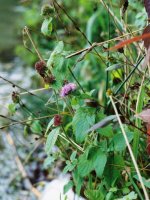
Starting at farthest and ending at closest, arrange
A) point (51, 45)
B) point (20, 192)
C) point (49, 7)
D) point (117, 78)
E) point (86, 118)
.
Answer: point (51, 45)
point (20, 192)
point (117, 78)
point (49, 7)
point (86, 118)

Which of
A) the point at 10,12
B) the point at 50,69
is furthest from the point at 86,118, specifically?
the point at 10,12

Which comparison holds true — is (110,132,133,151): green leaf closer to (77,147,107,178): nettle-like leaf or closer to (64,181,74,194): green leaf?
(77,147,107,178): nettle-like leaf

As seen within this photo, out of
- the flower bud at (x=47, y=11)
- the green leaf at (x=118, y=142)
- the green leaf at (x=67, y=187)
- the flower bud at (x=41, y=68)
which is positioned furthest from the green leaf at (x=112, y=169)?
the flower bud at (x=47, y=11)

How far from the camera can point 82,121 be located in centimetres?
98

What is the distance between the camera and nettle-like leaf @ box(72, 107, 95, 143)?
954 mm

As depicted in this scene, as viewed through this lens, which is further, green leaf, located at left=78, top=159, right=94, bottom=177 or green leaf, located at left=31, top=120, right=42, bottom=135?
green leaf, located at left=31, top=120, right=42, bottom=135

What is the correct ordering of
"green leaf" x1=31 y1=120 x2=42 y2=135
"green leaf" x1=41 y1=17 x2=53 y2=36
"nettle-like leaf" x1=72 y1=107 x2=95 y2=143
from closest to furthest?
"nettle-like leaf" x1=72 y1=107 x2=95 y2=143, "green leaf" x1=41 y1=17 x2=53 y2=36, "green leaf" x1=31 y1=120 x2=42 y2=135

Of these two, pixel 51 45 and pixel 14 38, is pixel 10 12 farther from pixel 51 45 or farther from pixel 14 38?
pixel 51 45

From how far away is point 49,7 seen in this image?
108 cm

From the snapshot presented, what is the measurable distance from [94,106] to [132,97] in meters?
0.33

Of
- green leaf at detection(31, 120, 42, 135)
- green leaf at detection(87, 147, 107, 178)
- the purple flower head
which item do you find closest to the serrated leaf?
green leaf at detection(87, 147, 107, 178)

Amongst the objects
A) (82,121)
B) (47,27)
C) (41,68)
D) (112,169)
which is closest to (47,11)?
(47,27)

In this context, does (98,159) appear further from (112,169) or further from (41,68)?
(41,68)

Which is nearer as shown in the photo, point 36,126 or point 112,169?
point 112,169
